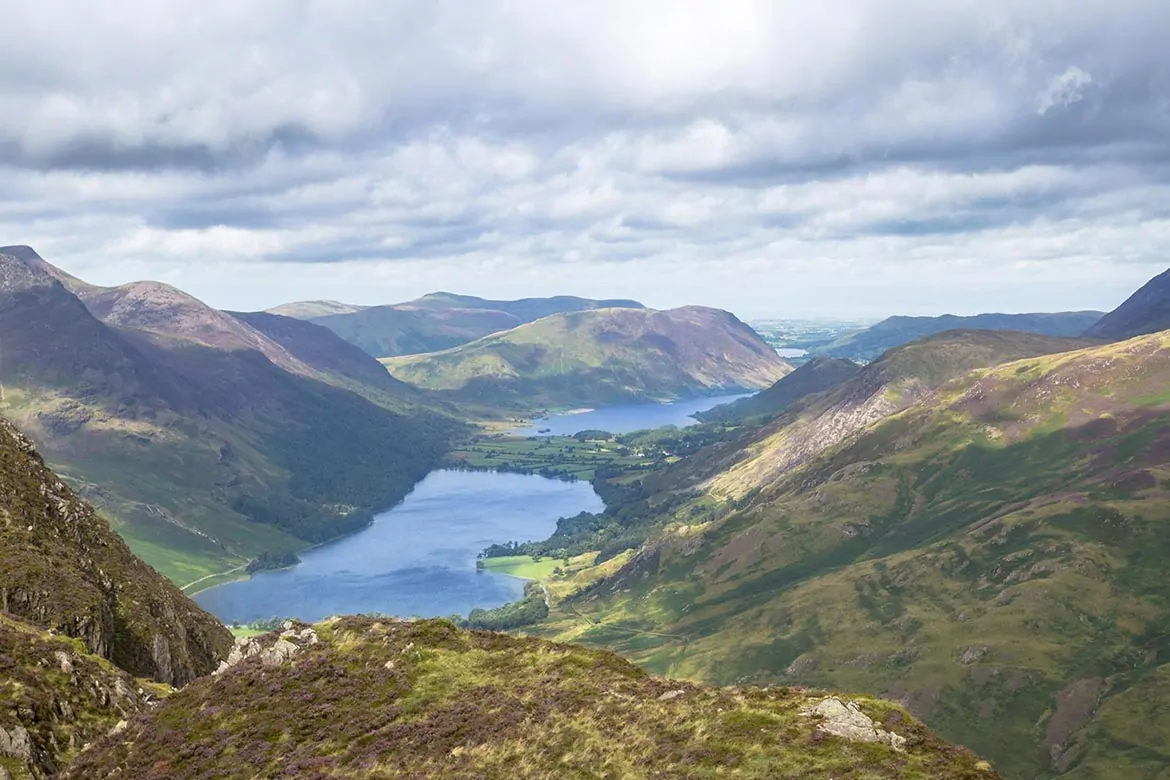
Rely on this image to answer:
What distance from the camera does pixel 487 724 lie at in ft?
230

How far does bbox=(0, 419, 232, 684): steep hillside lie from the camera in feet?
370

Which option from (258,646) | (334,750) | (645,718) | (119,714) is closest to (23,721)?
(119,714)

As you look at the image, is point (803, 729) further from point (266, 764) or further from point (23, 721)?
point (23, 721)

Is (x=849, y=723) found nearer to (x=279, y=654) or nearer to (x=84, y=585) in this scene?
(x=279, y=654)

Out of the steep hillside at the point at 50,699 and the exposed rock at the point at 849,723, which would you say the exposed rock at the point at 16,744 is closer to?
the steep hillside at the point at 50,699

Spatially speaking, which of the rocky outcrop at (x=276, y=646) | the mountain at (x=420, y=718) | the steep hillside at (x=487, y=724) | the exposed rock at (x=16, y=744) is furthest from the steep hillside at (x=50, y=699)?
the rocky outcrop at (x=276, y=646)

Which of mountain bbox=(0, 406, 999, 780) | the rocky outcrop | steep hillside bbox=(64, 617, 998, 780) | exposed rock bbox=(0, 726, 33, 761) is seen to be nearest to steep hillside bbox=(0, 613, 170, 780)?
exposed rock bbox=(0, 726, 33, 761)

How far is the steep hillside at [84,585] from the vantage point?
113 metres

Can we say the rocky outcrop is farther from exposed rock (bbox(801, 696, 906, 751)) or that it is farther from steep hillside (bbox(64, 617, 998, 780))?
exposed rock (bbox(801, 696, 906, 751))

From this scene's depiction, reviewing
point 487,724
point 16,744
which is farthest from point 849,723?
point 16,744

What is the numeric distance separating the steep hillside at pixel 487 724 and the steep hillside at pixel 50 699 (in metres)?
3.87

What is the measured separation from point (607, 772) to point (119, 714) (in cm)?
4835

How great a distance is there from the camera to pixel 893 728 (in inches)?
2459

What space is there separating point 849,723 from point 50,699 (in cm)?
6368
